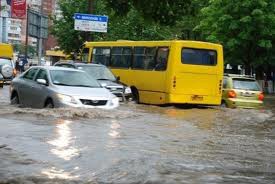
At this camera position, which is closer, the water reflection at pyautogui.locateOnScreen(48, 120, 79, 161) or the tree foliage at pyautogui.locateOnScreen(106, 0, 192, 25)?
the tree foliage at pyautogui.locateOnScreen(106, 0, 192, 25)

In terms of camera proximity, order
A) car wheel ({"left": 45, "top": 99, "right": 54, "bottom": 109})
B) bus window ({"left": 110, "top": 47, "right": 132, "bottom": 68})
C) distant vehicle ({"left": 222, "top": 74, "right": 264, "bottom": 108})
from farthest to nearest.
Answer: bus window ({"left": 110, "top": 47, "right": 132, "bottom": 68}), distant vehicle ({"left": 222, "top": 74, "right": 264, "bottom": 108}), car wheel ({"left": 45, "top": 99, "right": 54, "bottom": 109})

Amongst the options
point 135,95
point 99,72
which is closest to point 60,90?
point 99,72

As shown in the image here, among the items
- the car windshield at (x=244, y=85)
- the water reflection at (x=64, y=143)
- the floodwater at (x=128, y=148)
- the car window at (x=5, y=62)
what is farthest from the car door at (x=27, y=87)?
the car window at (x=5, y=62)

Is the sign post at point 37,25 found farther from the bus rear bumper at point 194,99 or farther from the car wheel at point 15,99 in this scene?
the car wheel at point 15,99

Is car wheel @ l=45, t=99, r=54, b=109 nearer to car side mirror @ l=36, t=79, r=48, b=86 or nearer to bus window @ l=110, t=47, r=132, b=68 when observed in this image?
car side mirror @ l=36, t=79, r=48, b=86

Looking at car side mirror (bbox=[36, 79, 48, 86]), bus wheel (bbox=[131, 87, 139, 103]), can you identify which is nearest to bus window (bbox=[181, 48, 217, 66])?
bus wheel (bbox=[131, 87, 139, 103])

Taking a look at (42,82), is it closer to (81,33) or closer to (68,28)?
(81,33)

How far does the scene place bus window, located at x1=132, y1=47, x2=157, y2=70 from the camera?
78.6ft

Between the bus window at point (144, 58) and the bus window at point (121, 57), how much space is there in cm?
54

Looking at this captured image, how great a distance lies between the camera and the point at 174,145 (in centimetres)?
1159

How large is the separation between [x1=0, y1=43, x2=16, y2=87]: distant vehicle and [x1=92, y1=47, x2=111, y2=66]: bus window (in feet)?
21.2

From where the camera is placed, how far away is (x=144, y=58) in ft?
80.5

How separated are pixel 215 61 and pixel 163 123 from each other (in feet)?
25.6

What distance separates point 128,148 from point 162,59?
12.5 metres
